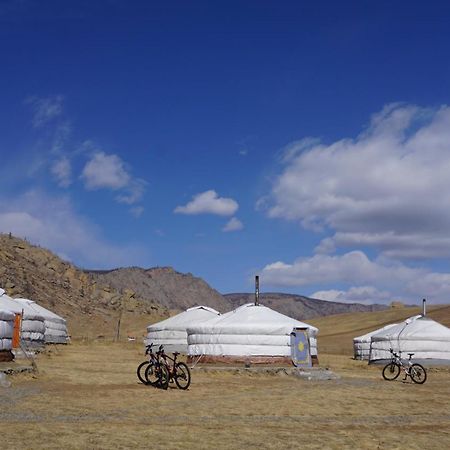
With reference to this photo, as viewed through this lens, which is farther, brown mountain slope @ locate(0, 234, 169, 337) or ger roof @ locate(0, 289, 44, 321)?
brown mountain slope @ locate(0, 234, 169, 337)

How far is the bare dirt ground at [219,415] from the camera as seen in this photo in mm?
9672

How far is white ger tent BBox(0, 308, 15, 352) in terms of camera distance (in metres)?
22.2

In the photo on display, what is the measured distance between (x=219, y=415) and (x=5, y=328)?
12.2 meters

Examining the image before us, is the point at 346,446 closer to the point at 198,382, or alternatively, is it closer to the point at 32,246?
the point at 198,382

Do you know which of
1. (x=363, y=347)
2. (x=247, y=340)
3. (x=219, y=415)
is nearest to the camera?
(x=219, y=415)

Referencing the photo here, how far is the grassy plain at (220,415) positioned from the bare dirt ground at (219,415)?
0.06 ft

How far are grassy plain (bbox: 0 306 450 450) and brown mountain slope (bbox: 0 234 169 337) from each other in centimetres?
4757

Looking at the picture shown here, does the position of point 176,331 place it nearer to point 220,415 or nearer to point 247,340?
point 247,340

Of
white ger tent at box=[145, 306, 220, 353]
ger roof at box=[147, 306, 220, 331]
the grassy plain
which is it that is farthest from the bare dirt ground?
ger roof at box=[147, 306, 220, 331]

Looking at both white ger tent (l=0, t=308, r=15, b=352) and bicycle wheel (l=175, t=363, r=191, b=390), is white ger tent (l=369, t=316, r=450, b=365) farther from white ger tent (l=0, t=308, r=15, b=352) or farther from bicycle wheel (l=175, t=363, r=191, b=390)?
white ger tent (l=0, t=308, r=15, b=352)

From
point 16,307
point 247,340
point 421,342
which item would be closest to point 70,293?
point 16,307

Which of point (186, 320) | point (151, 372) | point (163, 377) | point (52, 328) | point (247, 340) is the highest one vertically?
point (186, 320)

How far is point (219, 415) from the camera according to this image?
12562 millimetres

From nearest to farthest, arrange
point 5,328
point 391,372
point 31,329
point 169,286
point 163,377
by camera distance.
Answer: point 163,377 < point 5,328 < point 391,372 < point 31,329 < point 169,286
